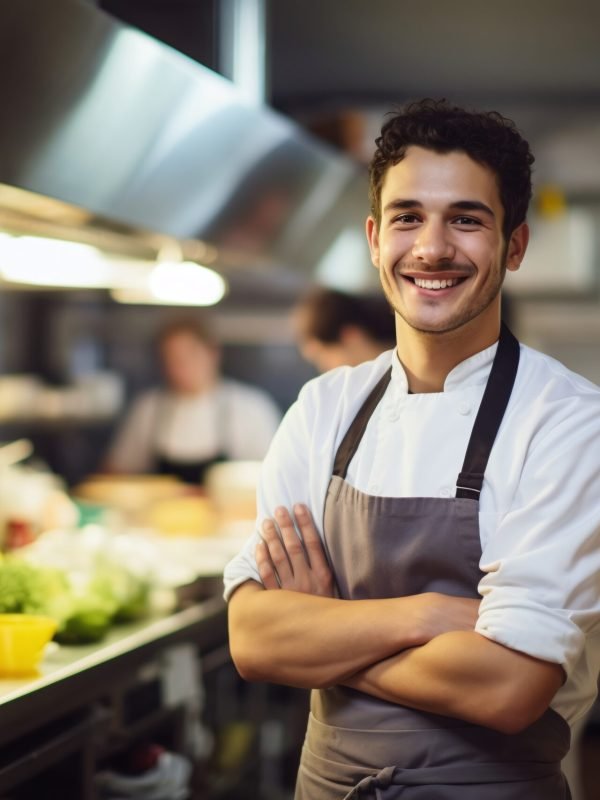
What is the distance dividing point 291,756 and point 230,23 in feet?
8.03

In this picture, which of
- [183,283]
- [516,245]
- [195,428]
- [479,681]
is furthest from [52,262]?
[195,428]

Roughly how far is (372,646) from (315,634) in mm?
90

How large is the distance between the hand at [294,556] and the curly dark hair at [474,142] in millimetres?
527

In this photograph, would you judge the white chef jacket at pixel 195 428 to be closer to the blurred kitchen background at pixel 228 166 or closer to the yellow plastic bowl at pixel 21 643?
the blurred kitchen background at pixel 228 166

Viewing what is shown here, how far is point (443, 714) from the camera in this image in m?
1.73

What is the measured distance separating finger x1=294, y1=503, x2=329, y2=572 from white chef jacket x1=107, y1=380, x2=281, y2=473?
3592 mm

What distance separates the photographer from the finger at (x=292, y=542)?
6.23ft

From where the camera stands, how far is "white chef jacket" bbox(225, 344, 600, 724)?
5.39ft

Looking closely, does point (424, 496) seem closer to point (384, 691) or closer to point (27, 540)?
point (384, 691)

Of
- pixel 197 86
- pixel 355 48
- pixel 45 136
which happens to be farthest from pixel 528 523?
pixel 355 48

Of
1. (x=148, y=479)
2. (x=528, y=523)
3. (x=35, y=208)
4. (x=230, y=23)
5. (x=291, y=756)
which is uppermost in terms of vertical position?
(x=230, y=23)

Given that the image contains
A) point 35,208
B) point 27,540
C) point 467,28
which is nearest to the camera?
point 35,208

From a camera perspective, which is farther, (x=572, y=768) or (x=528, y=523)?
(x=572, y=768)

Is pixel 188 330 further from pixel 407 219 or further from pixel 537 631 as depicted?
pixel 537 631
